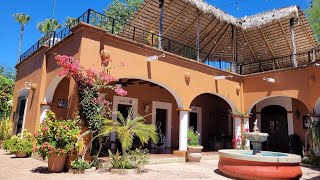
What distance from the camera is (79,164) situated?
717 centimetres

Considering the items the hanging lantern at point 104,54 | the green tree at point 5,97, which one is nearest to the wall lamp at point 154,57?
the hanging lantern at point 104,54

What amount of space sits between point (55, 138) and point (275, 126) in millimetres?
12530

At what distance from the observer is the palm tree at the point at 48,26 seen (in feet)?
85.2

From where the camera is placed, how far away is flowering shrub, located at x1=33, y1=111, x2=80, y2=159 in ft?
23.1

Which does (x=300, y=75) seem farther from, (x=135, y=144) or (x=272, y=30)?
(x=135, y=144)

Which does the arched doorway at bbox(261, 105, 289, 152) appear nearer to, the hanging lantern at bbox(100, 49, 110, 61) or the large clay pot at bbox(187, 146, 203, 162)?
the large clay pot at bbox(187, 146, 203, 162)

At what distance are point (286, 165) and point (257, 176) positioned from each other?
851 mm

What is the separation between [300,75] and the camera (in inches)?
473

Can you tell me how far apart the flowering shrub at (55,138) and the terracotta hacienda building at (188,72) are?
88cm

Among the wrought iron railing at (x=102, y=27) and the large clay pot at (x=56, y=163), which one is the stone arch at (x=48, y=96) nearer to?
the wrought iron railing at (x=102, y=27)

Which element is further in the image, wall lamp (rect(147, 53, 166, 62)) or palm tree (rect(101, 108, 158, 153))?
wall lamp (rect(147, 53, 166, 62))

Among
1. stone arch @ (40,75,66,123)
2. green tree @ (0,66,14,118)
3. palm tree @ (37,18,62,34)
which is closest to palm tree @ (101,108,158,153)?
stone arch @ (40,75,66,123)

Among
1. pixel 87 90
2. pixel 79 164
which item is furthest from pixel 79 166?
pixel 87 90

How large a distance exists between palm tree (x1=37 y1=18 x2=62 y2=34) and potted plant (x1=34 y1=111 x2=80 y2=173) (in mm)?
20567
